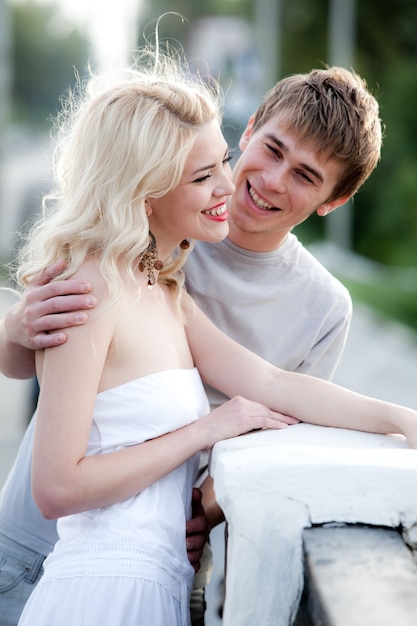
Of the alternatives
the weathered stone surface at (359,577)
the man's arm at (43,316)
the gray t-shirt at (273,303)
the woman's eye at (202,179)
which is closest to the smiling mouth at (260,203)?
the gray t-shirt at (273,303)

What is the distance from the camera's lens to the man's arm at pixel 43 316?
8.20ft

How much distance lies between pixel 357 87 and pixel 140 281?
53.6 inches

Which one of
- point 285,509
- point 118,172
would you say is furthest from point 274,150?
point 285,509

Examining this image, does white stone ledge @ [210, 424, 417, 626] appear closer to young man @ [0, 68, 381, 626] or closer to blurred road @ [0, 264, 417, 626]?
young man @ [0, 68, 381, 626]

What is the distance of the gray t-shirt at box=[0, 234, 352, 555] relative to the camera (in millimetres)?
3396

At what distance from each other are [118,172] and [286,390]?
755 millimetres

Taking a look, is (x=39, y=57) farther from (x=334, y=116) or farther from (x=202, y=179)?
(x=202, y=179)

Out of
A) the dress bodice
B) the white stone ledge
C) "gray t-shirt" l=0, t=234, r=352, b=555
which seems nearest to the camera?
the white stone ledge

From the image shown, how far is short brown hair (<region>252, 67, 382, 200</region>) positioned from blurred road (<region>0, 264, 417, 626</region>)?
2107mm

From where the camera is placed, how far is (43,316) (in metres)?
2.58

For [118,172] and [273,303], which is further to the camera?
[273,303]

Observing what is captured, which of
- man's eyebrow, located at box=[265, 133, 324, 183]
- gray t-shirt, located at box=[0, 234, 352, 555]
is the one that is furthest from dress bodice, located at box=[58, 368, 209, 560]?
man's eyebrow, located at box=[265, 133, 324, 183]

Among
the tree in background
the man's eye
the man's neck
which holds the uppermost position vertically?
the man's eye

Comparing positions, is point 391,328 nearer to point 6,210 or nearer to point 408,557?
point 408,557
